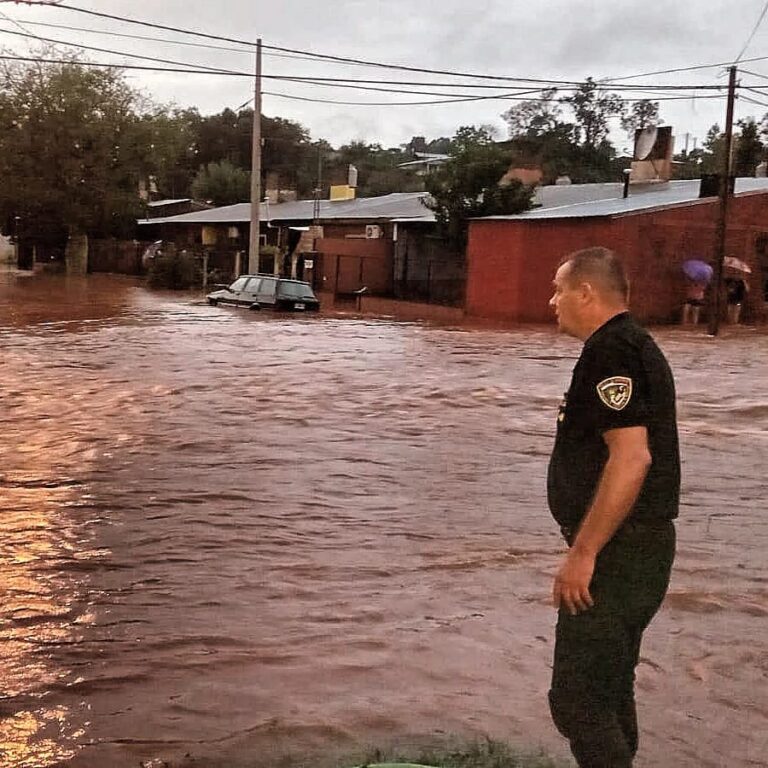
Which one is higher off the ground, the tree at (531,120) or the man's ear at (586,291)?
the tree at (531,120)

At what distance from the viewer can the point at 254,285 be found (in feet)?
107

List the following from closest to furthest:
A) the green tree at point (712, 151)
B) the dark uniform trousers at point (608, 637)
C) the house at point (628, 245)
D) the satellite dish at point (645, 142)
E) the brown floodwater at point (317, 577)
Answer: the dark uniform trousers at point (608, 637), the brown floodwater at point (317, 577), the house at point (628, 245), the satellite dish at point (645, 142), the green tree at point (712, 151)

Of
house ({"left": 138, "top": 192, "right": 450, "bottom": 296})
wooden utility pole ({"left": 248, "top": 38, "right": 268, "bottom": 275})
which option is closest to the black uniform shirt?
wooden utility pole ({"left": 248, "top": 38, "right": 268, "bottom": 275})

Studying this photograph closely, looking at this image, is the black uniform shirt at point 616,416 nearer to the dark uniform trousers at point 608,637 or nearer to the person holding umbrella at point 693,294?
the dark uniform trousers at point 608,637

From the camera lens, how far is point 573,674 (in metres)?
3.23

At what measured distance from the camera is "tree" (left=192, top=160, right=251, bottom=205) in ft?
230

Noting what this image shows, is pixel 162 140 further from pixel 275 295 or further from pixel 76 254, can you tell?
pixel 275 295

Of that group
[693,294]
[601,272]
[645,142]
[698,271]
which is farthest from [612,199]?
[601,272]

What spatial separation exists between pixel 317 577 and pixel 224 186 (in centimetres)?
6676

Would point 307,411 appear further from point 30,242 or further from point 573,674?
point 30,242

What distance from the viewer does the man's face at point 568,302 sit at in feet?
11.0

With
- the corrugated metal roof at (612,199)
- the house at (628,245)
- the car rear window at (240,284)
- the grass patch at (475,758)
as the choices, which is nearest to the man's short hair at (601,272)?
the grass patch at (475,758)

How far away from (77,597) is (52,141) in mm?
47551

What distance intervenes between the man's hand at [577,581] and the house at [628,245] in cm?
2706
